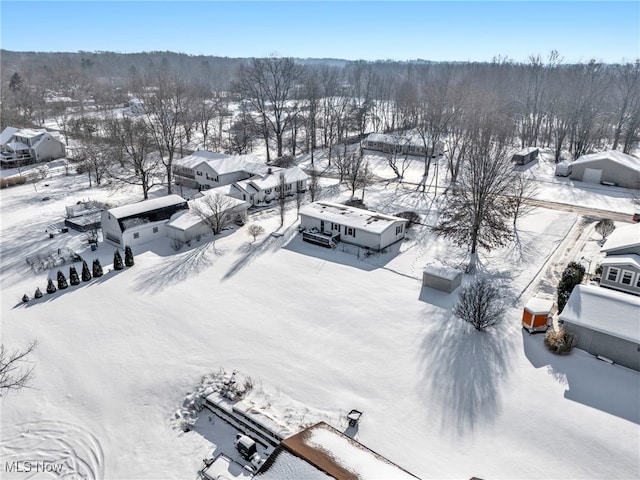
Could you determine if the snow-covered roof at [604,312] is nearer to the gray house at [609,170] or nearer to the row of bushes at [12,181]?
the gray house at [609,170]

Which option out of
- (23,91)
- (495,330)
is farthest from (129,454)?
(23,91)

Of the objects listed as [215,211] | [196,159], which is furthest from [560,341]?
[196,159]

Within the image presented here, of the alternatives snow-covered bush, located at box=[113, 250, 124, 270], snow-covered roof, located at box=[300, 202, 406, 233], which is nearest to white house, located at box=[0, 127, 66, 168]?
snow-covered bush, located at box=[113, 250, 124, 270]

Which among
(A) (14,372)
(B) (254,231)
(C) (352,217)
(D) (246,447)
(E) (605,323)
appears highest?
(C) (352,217)

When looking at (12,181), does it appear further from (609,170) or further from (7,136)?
(609,170)

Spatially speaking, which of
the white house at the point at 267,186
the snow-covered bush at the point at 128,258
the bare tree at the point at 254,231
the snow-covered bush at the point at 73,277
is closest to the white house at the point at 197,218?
the bare tree at the point at 254,231

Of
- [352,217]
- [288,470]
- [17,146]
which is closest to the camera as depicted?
[288,470]

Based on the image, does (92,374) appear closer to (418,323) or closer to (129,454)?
(129,454)
